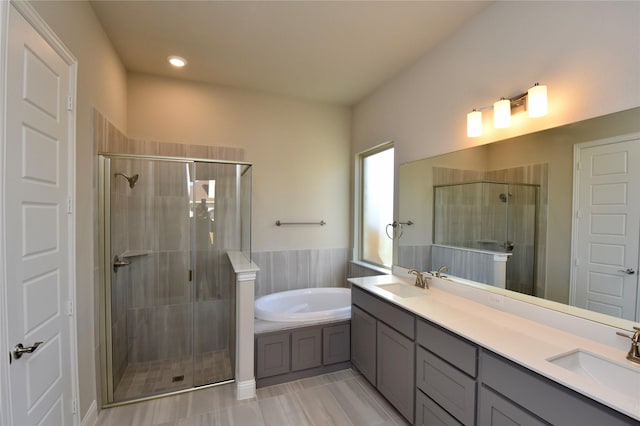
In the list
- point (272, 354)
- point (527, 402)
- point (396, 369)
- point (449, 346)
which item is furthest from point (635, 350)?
point (272, 354)

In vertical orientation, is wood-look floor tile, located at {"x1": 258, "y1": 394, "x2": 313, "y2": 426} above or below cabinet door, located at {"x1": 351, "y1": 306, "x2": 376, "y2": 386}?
below

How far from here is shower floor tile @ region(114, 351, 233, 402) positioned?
246cm

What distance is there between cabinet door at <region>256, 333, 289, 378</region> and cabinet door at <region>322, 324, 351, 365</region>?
0.36 m

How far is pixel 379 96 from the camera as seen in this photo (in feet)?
11.1

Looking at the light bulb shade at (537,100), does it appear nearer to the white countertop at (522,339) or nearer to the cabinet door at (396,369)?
the white countertop at (522,339)

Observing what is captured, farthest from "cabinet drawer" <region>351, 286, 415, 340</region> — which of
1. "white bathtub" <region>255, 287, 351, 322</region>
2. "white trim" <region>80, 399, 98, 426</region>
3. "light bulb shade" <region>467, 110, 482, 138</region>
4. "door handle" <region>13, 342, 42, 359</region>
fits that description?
"white trim" <region>80, 399, 98, 426</region>

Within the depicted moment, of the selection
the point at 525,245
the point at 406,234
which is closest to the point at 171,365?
the point at 406,234

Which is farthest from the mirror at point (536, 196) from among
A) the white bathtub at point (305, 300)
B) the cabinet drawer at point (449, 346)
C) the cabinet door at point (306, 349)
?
the white bathtub at point (305, 300)

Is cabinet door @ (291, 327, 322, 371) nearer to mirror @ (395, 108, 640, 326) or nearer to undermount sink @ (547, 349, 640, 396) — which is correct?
mirror @ (395, 108, 640, 326)

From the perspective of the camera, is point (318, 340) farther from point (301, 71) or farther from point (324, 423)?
point (301, 71)

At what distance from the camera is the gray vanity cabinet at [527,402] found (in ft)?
3.43

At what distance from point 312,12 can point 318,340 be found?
268cm

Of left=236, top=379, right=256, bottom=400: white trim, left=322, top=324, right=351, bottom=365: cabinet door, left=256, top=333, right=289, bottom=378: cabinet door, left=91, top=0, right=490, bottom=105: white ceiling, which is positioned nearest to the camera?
left=91, top=0, right=490, bottom=105: white ceiling

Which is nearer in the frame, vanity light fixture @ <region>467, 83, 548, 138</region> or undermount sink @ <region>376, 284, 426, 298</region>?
vanity light fixture @ <region>467, 83, 548, 138</region>
